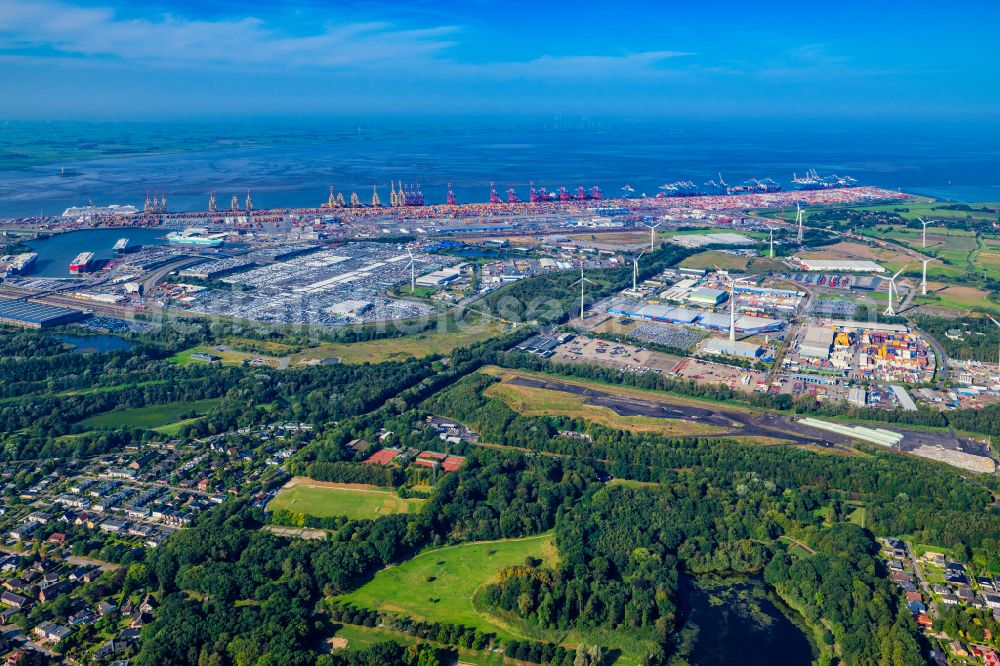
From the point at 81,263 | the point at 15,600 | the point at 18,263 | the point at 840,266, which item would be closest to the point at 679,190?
the point at 840,266

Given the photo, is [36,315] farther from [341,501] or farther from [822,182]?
[822,182]

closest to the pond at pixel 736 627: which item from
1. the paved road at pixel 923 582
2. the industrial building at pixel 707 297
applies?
the paved road at pixel 923 582

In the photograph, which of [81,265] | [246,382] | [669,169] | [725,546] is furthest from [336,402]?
[669,169]

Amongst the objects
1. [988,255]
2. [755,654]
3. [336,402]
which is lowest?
[755,654]

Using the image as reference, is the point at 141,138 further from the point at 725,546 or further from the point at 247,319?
the point at 725,546

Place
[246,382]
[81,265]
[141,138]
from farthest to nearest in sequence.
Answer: [141,138]
[81,265]
[246,382]

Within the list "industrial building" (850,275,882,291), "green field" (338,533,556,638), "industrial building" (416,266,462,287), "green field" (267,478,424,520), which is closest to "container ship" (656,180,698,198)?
"industrial building" (850,275,882,291)
